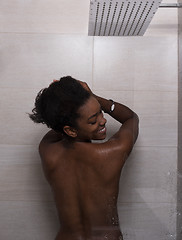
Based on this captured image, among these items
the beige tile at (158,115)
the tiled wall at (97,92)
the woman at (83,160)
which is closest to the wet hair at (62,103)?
the woman at (83,160)

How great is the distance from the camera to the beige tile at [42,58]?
127cm

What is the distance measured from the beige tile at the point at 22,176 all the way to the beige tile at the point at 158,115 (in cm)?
43

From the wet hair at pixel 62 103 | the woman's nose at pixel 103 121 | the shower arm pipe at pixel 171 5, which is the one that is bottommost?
the woman's nose at pixel 103 121

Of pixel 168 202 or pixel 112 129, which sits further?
pixel 168 202

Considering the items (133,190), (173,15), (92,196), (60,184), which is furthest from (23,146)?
(173,15)

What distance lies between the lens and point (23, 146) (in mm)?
1269

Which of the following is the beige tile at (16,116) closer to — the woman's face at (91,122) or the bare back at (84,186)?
the bare back at (84,186)

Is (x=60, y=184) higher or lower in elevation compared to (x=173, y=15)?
lower

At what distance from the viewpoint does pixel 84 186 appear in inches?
44.8

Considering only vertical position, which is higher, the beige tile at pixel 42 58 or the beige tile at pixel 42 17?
the beige tile at pixel 42 17

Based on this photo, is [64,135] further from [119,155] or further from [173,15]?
[173,15]

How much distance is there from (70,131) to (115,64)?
0.34 metres

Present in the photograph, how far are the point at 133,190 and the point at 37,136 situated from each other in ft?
1.36

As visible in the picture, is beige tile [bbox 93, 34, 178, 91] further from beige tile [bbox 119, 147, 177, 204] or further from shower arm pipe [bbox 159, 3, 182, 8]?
beige tile [bbox 119, 147, 177, 204]
